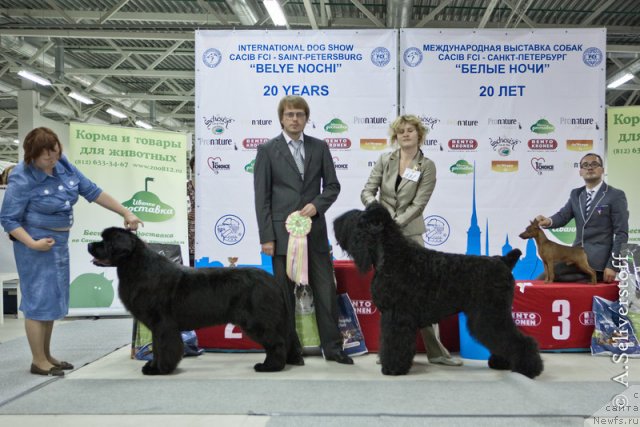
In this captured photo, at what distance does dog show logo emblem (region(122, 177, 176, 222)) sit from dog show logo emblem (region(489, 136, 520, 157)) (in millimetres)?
3724


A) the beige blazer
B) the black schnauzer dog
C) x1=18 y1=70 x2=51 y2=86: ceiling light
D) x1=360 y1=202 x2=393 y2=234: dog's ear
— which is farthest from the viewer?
x1=18 y1=70 x2=51 y2=86: ceiling light

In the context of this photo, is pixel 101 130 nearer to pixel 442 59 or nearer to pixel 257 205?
pixel 257 205

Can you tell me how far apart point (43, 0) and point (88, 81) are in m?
4.48

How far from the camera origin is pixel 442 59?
5426 millimetres

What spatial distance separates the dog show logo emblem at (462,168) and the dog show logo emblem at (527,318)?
1.68 metres

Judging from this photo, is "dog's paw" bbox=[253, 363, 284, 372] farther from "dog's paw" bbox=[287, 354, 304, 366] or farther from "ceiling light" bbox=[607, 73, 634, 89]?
"ceiling light" bbox=[607, 73, 634, 89]

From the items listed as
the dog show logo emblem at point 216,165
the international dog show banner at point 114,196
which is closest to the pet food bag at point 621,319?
the dog show logo emblem at point 216,165

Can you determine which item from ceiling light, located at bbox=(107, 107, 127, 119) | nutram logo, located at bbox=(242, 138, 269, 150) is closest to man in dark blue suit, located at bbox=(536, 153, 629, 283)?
nutram logo, located at bbox=(242, 138, 269, 150)

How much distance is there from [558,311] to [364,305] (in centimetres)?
146

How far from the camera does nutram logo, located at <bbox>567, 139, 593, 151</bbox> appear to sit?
5.33m

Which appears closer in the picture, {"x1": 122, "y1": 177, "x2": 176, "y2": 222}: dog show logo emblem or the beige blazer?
the beige blazer

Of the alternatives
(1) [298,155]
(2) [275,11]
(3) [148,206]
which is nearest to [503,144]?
(1) [298,155]

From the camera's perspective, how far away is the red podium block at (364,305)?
4.29m

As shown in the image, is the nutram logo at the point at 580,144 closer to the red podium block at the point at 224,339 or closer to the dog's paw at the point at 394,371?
the dog's paw at the point at 394,371
